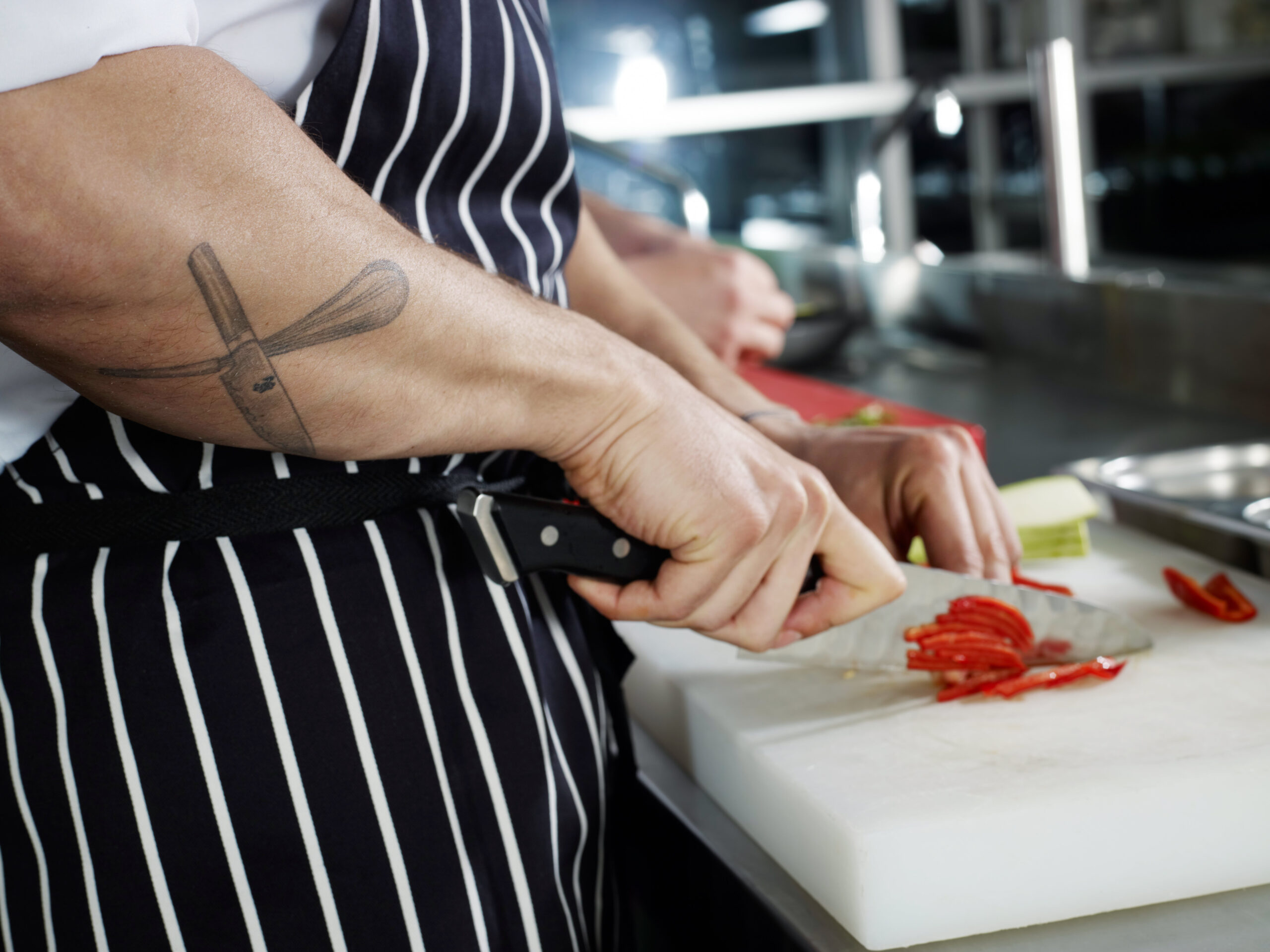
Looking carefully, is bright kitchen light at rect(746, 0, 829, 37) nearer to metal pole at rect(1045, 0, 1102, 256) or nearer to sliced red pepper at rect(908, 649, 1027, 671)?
metal pole at rect(1045, 0, 1102, 256)

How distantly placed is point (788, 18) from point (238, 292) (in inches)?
177

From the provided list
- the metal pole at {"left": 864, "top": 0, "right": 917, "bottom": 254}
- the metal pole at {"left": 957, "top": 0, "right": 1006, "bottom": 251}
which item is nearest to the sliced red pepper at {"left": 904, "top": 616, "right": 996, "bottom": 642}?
the metal pole at {"left": 864, "top": 0, "right": 917, "bottom": 254}

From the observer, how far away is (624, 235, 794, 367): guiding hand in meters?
1.50

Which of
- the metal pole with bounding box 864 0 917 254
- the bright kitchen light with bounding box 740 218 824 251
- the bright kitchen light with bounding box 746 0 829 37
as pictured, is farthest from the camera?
the bright kitchen light with bounding box 740 218 824 251

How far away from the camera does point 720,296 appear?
149 centimetres

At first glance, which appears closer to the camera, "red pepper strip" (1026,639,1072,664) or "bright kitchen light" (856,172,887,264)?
"red pepper strip" (1026,639,1072,664)

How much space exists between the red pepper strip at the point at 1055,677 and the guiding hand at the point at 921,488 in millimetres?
114

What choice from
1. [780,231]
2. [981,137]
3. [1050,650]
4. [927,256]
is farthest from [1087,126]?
[1050,650]

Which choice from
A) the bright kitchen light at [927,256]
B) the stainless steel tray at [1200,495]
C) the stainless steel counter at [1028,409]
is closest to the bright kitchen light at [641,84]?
the bright kitchen light at [927,256]

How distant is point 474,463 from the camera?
755mm

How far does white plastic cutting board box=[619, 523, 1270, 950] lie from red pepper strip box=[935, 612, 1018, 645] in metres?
0.05

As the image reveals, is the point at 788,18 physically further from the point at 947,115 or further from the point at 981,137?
the point at 947,115

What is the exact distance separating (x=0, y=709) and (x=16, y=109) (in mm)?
365

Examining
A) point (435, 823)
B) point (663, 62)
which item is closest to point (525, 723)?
point (435, 823)
